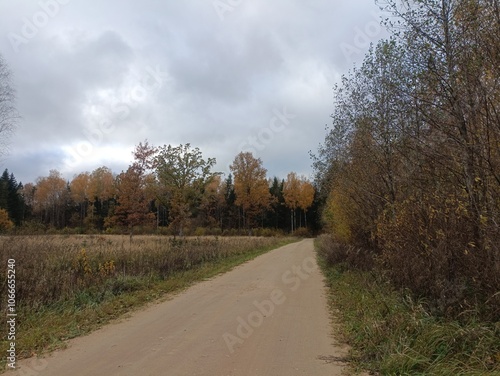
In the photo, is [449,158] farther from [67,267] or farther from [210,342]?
[67,267]

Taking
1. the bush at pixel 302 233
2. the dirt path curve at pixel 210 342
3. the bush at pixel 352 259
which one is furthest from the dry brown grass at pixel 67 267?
the bush at pixel 302 233

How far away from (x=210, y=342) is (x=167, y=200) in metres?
38.0

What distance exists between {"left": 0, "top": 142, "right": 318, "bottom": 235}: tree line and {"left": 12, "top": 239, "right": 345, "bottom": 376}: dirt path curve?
1774 cm

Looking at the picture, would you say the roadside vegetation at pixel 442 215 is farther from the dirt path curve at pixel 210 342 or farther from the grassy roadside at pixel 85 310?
the grassy roadside at pixel 85 310

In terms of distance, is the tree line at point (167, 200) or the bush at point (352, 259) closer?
the bush at point (352, 259)

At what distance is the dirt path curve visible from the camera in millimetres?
5266

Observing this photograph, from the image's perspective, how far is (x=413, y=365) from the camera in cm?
488

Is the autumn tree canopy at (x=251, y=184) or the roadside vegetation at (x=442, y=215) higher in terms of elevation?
the autumn tree canopy at (x=251, y=184)

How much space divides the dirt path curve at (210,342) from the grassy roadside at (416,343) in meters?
0.53

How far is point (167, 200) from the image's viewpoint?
43.4m

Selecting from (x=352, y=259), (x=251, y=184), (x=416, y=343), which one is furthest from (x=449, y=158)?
(x=251, y=184)

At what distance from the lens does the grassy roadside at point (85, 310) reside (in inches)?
265

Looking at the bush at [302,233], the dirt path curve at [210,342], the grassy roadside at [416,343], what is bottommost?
the bush at [302,233]

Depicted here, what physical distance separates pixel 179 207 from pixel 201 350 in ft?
102
